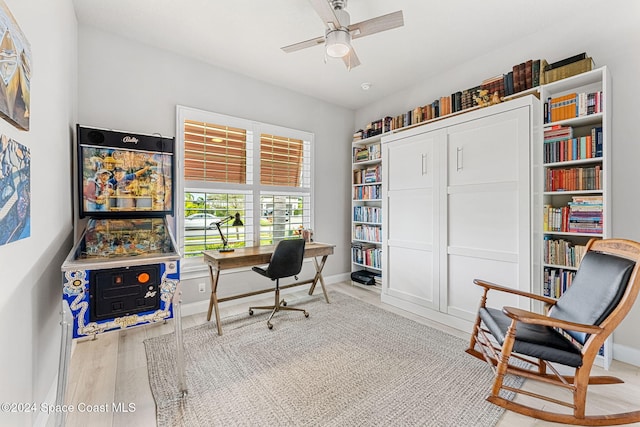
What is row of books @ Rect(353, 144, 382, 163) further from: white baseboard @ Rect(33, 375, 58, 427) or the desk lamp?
white baseboard @ Rect(33, 375, 58, 427)

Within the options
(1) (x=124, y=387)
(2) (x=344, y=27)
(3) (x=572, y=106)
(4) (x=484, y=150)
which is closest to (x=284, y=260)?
(1) (x=124, y=387)

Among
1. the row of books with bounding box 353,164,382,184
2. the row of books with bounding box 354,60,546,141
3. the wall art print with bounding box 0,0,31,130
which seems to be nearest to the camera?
the wall art print with bounding box 0,0,31,130

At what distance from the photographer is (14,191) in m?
1.06

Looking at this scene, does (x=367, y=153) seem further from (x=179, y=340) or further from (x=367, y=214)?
(x=179, y=340)

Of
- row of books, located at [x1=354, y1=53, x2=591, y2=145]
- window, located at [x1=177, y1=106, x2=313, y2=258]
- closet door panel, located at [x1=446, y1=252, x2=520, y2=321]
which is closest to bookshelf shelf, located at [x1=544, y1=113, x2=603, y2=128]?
row of books, located at [x1=354, y1=53, x2=591, y2=145]

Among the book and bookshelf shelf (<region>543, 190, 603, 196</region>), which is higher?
the book

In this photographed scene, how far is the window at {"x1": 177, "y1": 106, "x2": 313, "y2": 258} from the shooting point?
3.18 m

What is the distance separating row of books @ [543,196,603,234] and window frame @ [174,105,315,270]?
278cm

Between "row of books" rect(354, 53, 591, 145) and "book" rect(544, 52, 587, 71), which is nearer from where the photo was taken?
"book" rect(544, 52, 587, 71)

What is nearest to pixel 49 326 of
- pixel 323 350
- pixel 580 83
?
pixel 323 350

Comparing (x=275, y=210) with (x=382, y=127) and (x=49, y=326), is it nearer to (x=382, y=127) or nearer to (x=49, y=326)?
(x=382, y=127)

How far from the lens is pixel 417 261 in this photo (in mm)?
3227

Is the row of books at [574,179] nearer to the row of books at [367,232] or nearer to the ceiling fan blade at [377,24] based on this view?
the ceiling fan blade at [377,24]

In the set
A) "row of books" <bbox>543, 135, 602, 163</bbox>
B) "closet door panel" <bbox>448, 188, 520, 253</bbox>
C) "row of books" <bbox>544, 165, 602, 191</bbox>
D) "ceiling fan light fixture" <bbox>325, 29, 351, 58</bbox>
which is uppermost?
"ceiling fan light fixture" <bbox>325, 29, 351, 58</bbox>
